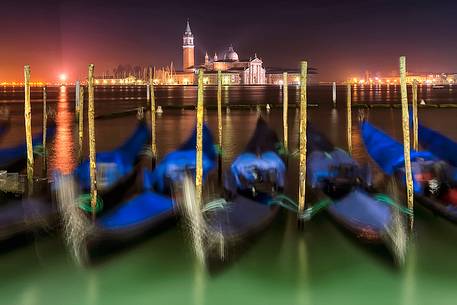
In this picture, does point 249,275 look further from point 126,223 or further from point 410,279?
point 410,279

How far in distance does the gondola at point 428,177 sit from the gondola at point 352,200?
56 cm

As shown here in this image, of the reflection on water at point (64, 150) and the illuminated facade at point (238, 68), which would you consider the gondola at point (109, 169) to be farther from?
the illuminated facade at point (238, 68)

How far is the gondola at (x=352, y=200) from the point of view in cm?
586

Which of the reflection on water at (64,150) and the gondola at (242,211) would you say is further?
the reflection on water at (64,150)

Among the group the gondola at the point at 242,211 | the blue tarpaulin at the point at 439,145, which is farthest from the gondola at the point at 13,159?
the blue tarpaulin at the point at 439,145

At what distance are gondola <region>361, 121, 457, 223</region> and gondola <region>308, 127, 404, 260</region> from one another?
56cm

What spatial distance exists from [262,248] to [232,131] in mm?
11418

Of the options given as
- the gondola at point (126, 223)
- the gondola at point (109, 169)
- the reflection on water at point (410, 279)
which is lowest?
the reflection on water at point (410, 279)

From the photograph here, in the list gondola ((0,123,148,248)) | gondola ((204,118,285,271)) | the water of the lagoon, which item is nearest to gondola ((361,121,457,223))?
the water of the lagoon

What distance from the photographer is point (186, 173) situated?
25.8ft

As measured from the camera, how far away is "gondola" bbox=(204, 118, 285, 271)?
571 cm

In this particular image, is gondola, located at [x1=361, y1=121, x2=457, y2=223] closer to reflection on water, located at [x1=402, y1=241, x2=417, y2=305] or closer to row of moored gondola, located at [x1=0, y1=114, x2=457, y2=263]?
row of moored gondola, located at [x1=0, y1=114, x2=457, y2=263]

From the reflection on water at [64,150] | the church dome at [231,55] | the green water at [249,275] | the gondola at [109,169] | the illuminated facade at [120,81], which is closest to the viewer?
the green water at [249,275]

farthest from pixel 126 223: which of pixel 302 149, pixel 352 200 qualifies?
pixel 352 200
